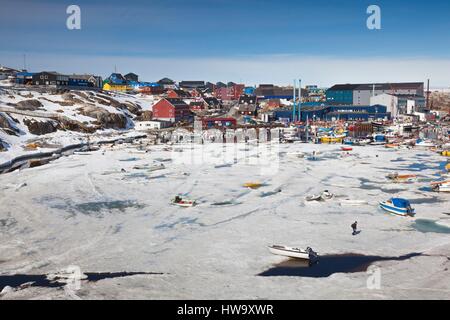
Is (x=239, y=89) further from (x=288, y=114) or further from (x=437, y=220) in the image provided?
(x=437, y=220)

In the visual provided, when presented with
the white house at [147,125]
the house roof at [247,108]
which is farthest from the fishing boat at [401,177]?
the house roof at [247,108]

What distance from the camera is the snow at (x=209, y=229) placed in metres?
14.3

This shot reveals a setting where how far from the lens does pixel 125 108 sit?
2987 inches

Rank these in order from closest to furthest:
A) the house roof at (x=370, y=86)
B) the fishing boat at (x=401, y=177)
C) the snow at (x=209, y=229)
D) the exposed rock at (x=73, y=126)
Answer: the snow at (x=209, y=229), the fishing boat at (x=401, y=177), the exposed rock at (x=73, y=126), the house roof at (x=370, y=86)

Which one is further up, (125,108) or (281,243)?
(125,108)

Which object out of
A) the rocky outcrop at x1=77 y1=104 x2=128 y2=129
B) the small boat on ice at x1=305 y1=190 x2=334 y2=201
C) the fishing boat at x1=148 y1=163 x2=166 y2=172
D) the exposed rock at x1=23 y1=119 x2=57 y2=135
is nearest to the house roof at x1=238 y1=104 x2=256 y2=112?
the rocky outcrop at x1=77 y1=104 x2=128 y2=129

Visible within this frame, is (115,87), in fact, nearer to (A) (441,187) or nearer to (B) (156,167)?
(B) (156,167)

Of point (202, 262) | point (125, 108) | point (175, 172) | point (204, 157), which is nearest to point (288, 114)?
point (125, 108)

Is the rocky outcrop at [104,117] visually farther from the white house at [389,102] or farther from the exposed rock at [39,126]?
the white house at [389,102]

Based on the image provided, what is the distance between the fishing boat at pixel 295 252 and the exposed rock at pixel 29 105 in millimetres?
50285

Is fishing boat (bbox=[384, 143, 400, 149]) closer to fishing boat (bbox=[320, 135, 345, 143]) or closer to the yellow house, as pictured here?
→ fishing boat (bbox=[320, 135, 345, 143])

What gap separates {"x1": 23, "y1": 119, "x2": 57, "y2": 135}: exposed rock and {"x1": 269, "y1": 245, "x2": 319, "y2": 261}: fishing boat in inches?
1662

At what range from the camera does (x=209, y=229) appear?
2020 cm
